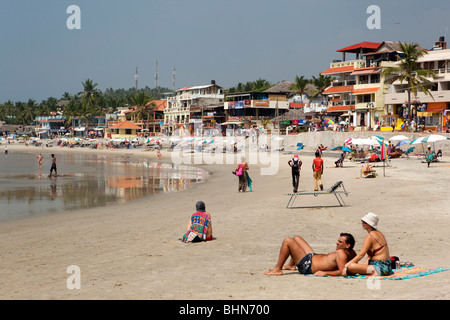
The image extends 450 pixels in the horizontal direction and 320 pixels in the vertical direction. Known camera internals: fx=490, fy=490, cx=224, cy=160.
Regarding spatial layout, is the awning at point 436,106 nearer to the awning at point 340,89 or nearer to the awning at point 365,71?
the awning at point 365,71

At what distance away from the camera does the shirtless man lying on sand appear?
6.98 meters

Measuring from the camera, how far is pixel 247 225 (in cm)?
1193

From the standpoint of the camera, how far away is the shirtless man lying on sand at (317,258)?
698cm

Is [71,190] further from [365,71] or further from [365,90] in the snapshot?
[365,71]

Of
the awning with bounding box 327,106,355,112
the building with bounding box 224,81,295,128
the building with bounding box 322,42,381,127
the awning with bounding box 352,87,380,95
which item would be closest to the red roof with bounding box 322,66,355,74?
the building with bounding box 322,42,381,127

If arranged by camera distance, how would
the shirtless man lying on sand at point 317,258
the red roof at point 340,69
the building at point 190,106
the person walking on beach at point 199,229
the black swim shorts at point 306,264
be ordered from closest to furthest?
the shirtless man lying on sand at point 317,258
the black swim shorts at point 306,264
the person walking on beach at point 199,229
the red roof at point 340,69
the building at point 190,106

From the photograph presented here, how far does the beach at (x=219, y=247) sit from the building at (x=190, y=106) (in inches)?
2727

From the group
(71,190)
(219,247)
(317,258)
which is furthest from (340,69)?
(317,258)

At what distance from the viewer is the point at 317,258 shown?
713 cm

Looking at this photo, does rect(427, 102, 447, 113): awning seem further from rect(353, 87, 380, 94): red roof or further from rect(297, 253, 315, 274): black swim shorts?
rect(297, 253, 315, 274): black swim shorts

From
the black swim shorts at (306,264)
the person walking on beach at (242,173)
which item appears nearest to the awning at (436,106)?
the person walking on beach at (242,173)

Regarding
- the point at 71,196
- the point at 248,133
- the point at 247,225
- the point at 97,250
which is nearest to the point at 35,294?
the point at 97,250
